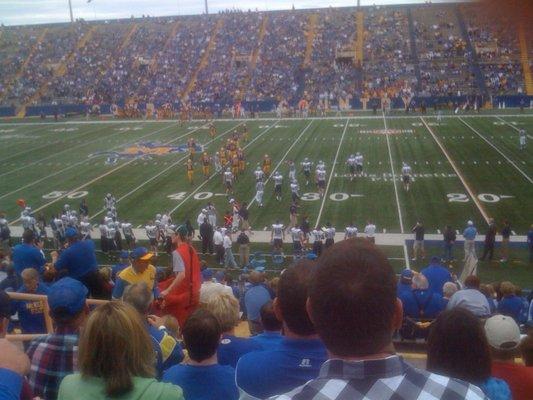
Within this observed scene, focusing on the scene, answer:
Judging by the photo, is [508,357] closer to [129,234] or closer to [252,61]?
[129,234]

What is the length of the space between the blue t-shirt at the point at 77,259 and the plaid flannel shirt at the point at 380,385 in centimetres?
510

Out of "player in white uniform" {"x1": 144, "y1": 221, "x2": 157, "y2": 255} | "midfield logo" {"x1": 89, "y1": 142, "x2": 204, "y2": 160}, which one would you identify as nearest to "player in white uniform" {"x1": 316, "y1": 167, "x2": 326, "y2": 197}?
"player in white uniform" {"x1": 144, "y1": 221, "x2": 157, "y2": 255}

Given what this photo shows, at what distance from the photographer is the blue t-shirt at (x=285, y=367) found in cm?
250

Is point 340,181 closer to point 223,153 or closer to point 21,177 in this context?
point 223,153

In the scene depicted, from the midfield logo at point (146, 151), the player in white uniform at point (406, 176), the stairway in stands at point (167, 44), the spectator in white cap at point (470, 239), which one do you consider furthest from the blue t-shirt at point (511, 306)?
the stairway in stands at point (167, 44)

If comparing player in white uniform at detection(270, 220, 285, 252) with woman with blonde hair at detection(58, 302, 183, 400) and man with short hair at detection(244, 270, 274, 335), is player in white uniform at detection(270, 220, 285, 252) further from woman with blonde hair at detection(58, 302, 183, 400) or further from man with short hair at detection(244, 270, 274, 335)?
woman with blonde hair at detection(58, 302, 183, 400)


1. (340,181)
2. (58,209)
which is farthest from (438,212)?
(58,209)

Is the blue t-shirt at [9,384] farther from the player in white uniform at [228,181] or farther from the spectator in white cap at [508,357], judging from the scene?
the player in white uniform at [228,181]

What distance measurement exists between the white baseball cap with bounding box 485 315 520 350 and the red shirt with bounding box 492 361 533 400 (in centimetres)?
11

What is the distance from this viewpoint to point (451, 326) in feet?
8.45

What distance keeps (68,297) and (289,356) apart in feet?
4.47

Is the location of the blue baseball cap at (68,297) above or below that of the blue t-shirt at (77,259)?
above

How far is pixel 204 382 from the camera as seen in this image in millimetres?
3000

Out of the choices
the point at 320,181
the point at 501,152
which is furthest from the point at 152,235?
the point at 501,152
